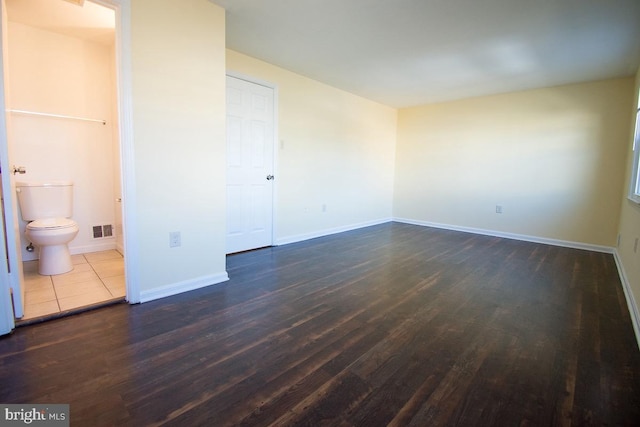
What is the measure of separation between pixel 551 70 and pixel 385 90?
2.09 meters

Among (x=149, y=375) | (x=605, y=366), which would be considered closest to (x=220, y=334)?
(x=149, y=375)

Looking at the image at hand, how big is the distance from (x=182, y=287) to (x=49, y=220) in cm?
149

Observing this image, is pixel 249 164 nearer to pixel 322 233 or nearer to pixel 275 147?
pixel 275 147

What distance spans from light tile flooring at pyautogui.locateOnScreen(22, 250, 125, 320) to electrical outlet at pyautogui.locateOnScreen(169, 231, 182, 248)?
533mm

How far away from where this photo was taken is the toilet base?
2.71 metres

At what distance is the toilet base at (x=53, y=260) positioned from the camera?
2707mm

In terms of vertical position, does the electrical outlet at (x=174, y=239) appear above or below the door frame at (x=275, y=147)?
below

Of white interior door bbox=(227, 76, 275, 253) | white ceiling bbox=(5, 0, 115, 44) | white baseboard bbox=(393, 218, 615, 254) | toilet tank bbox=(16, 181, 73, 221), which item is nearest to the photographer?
white ceiling bbox=(5, 0, 115, 44)

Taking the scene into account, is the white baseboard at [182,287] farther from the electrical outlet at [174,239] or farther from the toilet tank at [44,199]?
the toilet tank at [44,199]

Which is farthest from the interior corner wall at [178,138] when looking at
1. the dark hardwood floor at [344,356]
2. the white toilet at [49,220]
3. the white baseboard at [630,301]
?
the white baseboard at [630,301]

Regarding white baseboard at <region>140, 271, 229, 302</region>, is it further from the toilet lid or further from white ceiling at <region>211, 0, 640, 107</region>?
white ceiling at <region>211, 0, 640, 107</region>

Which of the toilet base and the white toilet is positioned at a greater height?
the white toilet

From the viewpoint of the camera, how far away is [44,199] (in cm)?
289

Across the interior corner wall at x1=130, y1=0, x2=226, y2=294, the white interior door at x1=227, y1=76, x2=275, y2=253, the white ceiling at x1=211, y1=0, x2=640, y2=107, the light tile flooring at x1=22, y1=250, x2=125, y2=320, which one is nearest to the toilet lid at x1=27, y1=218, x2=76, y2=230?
the light tile flooring at x1=22, y1=250, x2=125, y2=320
